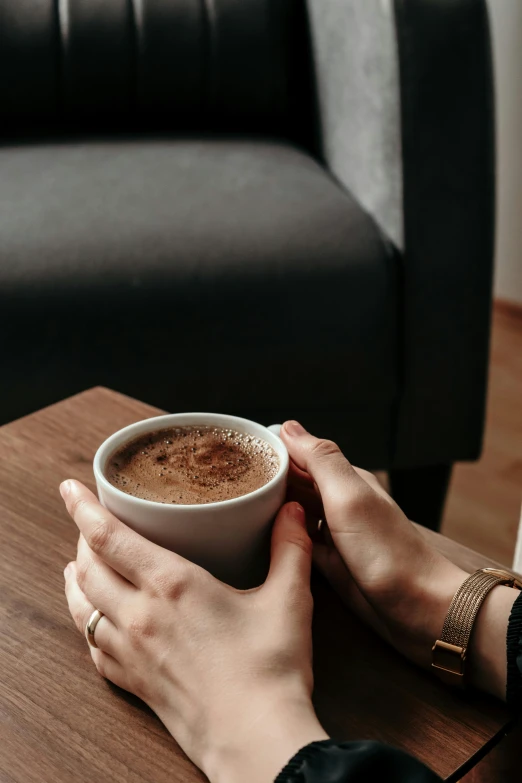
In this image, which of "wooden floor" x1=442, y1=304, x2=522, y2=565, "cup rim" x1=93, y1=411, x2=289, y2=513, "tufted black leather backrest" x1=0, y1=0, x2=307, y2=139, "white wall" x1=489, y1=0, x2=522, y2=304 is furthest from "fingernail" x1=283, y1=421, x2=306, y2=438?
"white wall" x1=489, y1=0, x2=522, y2=304

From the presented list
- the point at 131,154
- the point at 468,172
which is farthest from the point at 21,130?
the point at 468,172

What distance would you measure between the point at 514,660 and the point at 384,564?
8cm

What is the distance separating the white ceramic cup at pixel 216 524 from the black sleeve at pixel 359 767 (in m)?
0.13

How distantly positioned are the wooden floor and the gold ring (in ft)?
3.28

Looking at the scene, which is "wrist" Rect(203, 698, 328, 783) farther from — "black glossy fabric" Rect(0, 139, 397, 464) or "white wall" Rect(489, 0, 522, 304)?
"white wall" Rect(489, 0, 522, 304)

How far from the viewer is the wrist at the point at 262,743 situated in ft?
1.29

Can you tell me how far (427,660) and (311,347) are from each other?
0.70m

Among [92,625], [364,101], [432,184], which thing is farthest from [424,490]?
[92,625]

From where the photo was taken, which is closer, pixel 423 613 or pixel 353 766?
pixel 353 766

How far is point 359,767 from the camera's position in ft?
1.23

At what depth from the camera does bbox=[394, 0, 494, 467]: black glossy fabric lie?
114cm

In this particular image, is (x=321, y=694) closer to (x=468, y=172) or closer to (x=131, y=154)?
(x=468, y=172)

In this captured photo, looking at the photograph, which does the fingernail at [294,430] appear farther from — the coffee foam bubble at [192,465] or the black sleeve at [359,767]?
the black sleeve at [359,767]

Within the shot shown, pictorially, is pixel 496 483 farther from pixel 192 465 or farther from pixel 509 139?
pixel 192 465
